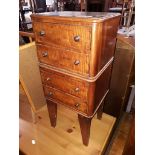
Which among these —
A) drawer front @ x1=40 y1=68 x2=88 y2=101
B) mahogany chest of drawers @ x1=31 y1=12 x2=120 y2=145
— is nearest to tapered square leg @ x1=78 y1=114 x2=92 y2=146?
mahogany chest of drawers @ x1=31 y1=12 x2=120 y2=145

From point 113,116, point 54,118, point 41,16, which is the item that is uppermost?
point 41,16

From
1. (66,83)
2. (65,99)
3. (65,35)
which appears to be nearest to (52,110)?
(65,99)

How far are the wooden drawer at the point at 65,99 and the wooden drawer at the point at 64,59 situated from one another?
0.22 metres

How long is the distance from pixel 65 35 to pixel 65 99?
48cm

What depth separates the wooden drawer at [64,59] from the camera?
87 centimetres

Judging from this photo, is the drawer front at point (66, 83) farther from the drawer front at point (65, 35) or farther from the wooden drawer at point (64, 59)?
the drawer front at point (65, 35)

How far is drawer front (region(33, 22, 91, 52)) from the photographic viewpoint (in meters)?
0.79

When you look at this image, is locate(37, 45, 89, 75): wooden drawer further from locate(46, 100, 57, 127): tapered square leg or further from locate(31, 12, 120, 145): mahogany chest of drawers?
locate(46, 100, 57, 127): tapered square leg
